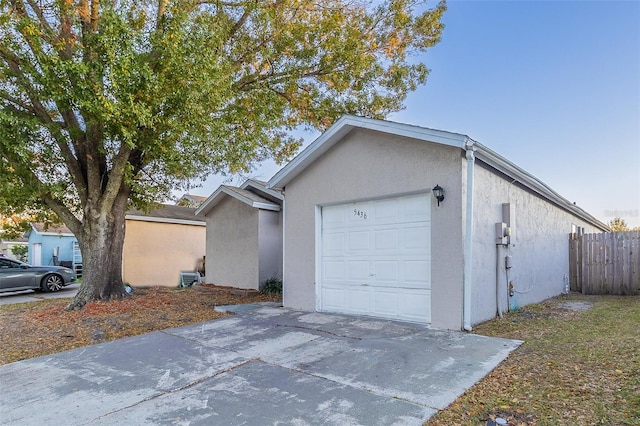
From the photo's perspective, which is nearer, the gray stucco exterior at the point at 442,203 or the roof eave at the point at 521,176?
the gray stucco exterior at the point at 442,203

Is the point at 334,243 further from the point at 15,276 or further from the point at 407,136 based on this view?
the point at 15,276

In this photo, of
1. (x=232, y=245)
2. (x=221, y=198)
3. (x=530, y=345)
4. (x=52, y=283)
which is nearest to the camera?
(x=530, y=345)

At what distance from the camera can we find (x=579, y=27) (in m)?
9.97

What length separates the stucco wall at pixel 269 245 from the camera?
484 inches

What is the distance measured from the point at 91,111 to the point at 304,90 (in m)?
6.59

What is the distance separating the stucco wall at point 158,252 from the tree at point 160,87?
5457mm

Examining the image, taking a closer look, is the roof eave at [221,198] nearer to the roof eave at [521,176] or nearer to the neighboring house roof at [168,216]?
the neighboring house roof at [168,216]

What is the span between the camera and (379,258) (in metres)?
7.62

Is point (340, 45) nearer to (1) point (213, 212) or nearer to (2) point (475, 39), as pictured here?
(2) point (475, 39)

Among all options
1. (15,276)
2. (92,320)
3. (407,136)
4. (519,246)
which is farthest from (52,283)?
(519,246)

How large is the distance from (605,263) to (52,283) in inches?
743

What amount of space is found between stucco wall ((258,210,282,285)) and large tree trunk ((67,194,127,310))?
4.15m

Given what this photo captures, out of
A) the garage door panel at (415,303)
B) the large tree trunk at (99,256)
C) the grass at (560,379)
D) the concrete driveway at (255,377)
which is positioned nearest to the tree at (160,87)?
the large tree trunk at (99,256)

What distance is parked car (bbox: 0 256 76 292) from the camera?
42.2 ft
